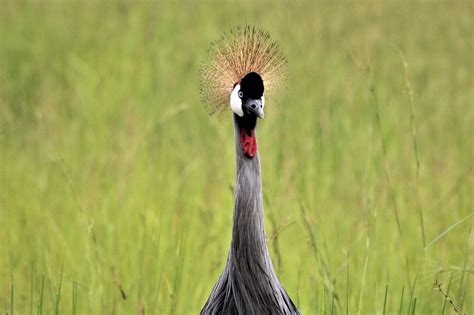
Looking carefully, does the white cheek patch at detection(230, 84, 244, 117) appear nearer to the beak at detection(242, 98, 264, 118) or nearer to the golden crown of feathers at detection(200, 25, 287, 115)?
the beak at detection(242, 98, 264, 118)

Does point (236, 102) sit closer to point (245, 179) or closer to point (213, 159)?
point (245, 179)

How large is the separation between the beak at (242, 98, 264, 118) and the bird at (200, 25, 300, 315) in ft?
0.17

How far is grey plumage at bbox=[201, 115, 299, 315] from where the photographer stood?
2193mm

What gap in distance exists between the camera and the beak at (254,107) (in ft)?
6.77

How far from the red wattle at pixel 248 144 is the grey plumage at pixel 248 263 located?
0.04 feet

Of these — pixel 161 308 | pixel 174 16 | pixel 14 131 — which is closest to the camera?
pixel 161 308

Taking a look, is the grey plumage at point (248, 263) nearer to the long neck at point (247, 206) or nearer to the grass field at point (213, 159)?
the long neck at point (247, 206)

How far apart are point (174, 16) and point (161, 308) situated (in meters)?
4.33

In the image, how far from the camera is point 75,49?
271 inches

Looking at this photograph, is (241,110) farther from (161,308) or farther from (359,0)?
(359,0)

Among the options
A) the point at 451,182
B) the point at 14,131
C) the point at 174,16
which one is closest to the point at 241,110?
the point at 451,182

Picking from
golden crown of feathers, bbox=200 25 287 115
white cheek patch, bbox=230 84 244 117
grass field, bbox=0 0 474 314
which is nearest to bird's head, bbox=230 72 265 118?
white cheek patch, bbox=230 84 244 117

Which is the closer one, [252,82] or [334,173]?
[252,82]

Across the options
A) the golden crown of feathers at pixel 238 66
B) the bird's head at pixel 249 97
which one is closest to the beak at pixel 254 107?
the bird's head at pixel 249 97
